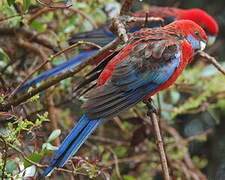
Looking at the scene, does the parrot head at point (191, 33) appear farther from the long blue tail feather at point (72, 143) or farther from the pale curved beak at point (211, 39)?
the pale curved beak at point (211, 39)

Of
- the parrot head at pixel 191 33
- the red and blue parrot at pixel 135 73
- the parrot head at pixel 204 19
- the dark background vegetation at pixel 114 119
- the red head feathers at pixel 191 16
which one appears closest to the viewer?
the red and blue parrot at pixel 135 73

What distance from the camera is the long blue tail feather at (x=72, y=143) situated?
174 cm

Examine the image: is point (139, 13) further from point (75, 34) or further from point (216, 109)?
point (216, 109)

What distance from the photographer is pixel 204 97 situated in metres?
2.87

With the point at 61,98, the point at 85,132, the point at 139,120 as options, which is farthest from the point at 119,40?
the point at 61,98

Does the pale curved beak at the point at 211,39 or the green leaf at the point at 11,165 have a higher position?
the green leaf at the point at 11,165

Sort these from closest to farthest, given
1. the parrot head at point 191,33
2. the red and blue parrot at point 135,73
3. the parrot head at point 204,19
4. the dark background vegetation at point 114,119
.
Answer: the red and blue parrot at point 135,73 → the parrot head at point 191,33 → the dark background vegetation at point 114,119 → the parrot head at point 204,19

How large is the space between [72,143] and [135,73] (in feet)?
1.62

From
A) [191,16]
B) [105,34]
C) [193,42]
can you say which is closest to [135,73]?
[193,42]

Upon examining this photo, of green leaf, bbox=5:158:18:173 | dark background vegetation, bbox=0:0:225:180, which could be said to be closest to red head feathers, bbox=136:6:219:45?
dark background vegetation, bbox=0:0:225:180

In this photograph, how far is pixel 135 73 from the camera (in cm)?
217

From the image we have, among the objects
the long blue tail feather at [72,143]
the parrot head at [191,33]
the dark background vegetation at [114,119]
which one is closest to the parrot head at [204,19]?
the dark background vegetation at [114,119]

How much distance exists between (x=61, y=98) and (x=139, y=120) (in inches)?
20.0

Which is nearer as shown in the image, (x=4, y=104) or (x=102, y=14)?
(x=4, y=104)
